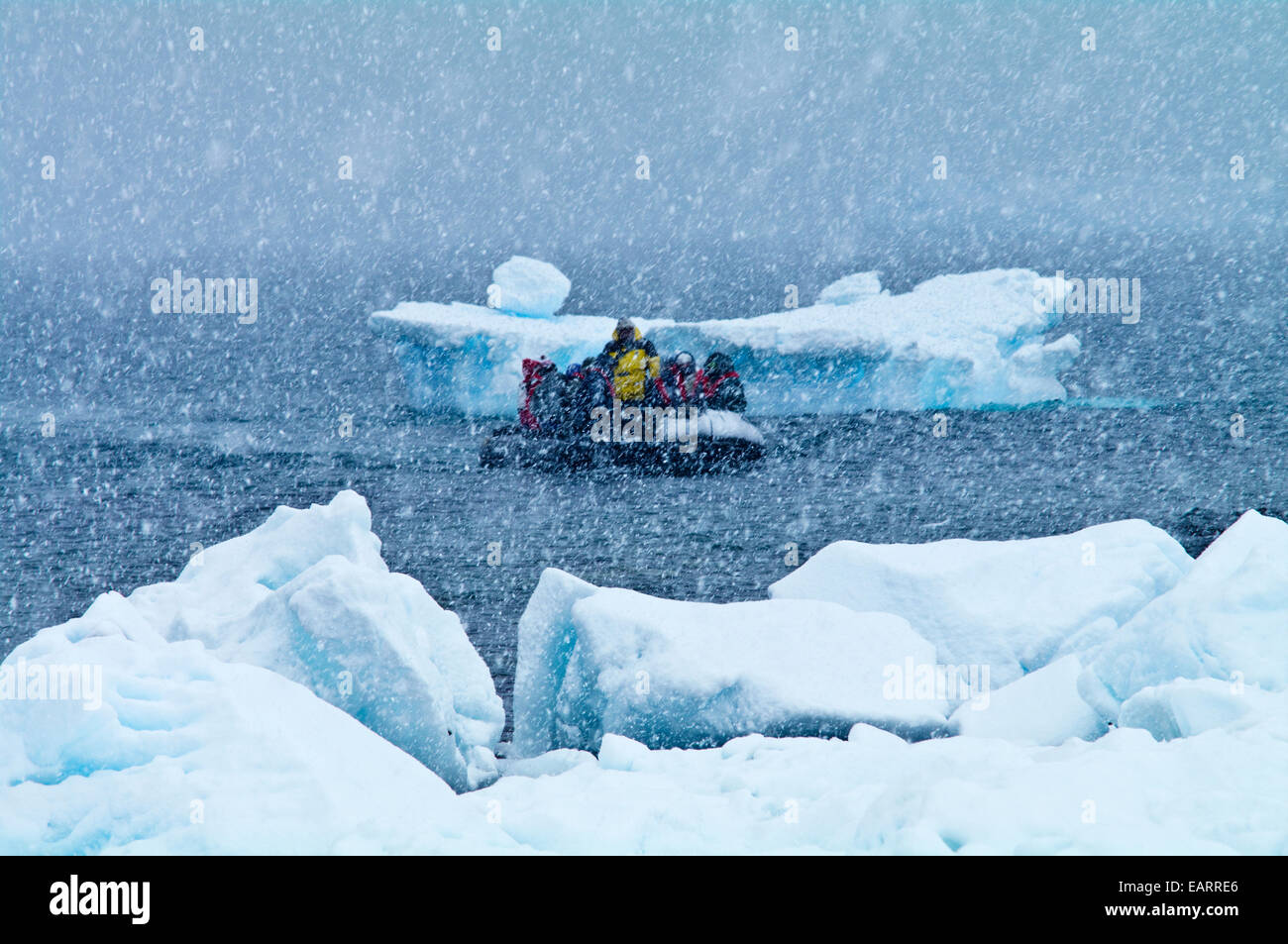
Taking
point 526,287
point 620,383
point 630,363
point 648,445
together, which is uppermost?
point 526,287

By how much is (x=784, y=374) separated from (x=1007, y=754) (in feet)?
59.6

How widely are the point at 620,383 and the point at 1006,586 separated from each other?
11.0 meters

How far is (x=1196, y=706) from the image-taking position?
5.51 metres

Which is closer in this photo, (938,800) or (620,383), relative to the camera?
(938,800)

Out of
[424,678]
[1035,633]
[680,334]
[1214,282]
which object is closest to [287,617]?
[424,678]

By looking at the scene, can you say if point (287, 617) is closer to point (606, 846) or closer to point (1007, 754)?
point (606, 846)

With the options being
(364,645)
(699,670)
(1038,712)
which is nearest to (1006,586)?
(1038,712)

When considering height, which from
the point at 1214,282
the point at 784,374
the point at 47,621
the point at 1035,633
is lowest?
the point at 47,621

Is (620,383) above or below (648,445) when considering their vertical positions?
above

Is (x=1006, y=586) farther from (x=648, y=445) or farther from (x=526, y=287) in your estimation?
(x=526, y=287)

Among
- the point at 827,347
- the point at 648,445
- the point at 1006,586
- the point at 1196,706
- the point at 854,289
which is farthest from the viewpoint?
the point at 854,289

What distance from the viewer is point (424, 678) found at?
662 cm

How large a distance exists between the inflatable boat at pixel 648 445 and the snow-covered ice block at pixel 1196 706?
1355cm

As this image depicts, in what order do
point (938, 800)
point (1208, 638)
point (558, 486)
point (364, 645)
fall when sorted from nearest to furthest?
1. point (938, 800)
2. point (1208, 638)
3. point (364, 645)
4. point (558, 486)
